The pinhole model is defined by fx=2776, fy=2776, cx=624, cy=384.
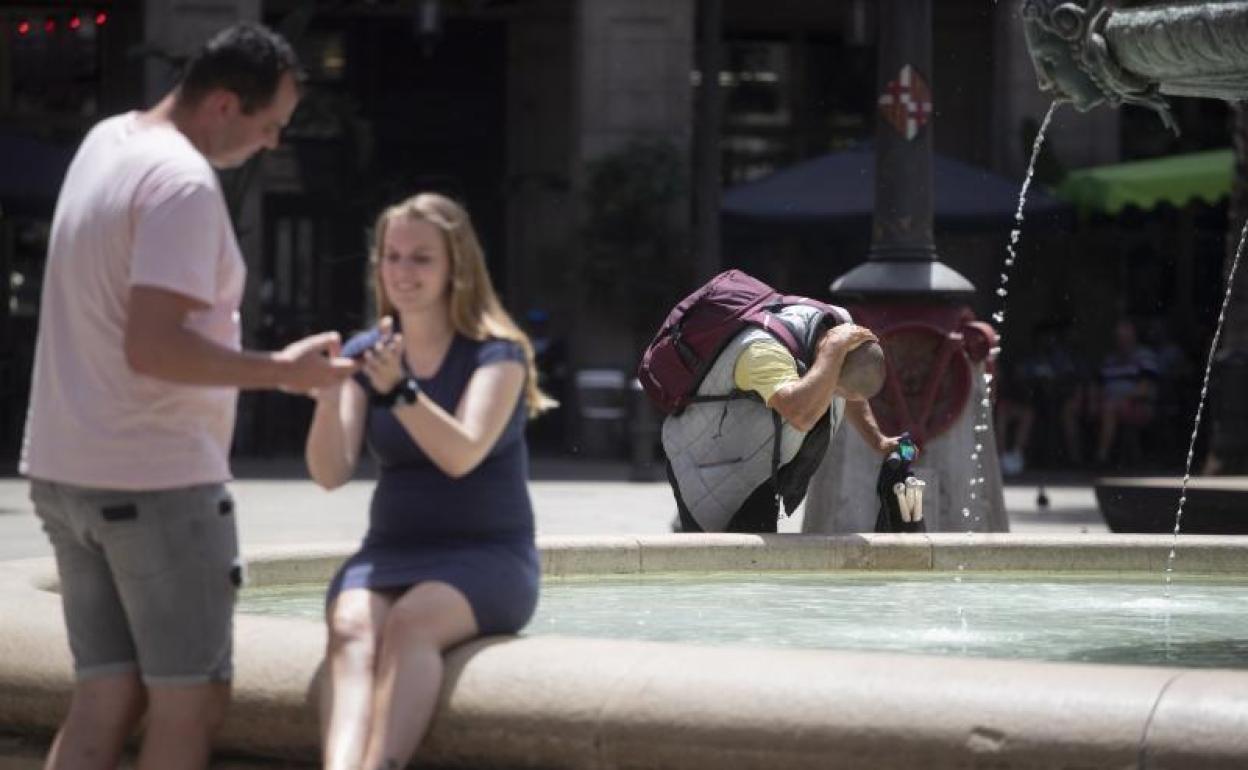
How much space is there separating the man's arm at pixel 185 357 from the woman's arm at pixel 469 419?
1.37 ft

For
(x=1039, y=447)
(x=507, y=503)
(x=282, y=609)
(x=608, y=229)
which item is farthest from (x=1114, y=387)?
(x=507, y=503)

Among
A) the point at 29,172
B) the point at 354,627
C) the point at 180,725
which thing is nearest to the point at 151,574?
the point at 180,725

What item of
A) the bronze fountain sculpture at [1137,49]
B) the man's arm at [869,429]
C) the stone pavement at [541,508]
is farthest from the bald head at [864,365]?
the stone pavement at [541,508]

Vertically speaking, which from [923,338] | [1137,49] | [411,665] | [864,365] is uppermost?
[1137,49]

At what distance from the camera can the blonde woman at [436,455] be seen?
534 cm

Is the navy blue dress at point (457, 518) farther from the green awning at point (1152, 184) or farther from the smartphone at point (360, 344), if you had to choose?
the green awning at point (1152, 184)

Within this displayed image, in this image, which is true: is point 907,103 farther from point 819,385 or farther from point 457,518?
point 457,518

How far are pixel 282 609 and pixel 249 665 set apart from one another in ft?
8.19

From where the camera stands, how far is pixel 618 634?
7383 mm

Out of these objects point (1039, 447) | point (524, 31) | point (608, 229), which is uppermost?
point (524, 31)

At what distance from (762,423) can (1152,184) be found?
609 inches

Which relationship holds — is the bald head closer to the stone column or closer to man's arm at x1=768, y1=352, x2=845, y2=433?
man's arm at x1=768, y1=352, x2=845, y2=433

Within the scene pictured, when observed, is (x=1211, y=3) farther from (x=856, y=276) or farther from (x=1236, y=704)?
(x=856, y=276)

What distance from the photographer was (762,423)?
8945 millimetres
